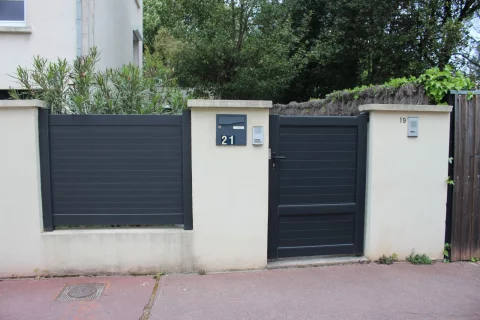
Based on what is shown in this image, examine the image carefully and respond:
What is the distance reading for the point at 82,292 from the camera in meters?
4.00

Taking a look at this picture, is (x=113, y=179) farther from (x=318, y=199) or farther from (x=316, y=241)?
(x=316, y=241)

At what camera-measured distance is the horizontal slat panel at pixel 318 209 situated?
15.6ft

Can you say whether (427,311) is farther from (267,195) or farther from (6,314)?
(6,314)

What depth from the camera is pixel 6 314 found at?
3.54 metres

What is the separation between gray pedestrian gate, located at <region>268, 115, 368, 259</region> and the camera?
4695mm

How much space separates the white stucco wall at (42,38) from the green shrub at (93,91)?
2.40 metres

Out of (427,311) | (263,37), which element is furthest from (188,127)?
(263,37)

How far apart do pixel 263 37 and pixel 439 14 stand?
639 cm

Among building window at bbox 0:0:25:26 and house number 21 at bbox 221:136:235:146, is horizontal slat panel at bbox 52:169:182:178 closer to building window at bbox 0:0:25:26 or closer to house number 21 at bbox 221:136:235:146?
house number 21 at bbox 221:136:235:146

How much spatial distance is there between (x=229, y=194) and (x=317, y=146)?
1.27 m

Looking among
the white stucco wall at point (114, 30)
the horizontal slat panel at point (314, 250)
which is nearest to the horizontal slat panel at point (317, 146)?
the horizontal slat panel at point (314, 250)

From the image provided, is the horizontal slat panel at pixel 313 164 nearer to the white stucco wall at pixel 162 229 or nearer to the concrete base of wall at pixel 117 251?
the white stucco wall at pixel 162 229

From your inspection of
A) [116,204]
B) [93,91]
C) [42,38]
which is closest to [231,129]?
[116,204]

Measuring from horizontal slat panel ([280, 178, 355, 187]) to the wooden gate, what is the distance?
57.2 inches
